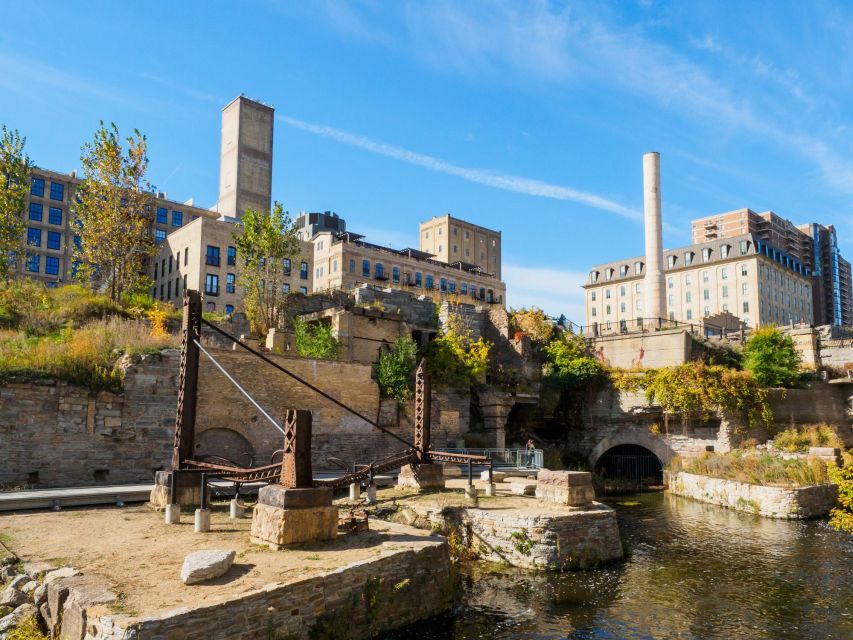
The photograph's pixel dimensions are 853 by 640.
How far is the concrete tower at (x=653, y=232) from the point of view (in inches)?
1614

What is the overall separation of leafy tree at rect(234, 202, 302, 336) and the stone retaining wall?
18.0m

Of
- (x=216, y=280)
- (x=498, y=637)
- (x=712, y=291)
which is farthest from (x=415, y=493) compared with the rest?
(x=712, y=291)

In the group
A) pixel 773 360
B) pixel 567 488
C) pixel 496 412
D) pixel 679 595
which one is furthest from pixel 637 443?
pixel 679 595

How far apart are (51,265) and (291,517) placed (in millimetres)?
58871

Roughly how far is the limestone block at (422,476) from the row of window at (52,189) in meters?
55.4

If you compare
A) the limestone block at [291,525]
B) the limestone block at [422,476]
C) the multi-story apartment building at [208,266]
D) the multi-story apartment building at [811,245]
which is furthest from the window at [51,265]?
the multi-story apartment building at [811,245]

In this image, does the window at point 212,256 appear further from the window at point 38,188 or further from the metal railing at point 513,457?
the metal railing at point 513,457

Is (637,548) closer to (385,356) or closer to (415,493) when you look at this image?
(415,493)

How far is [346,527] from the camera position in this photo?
1058 centimetres

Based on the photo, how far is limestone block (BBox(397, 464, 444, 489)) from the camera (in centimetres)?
1605

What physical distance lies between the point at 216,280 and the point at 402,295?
63.0 feet

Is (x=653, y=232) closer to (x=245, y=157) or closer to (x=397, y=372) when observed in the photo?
(x=397, y=372)

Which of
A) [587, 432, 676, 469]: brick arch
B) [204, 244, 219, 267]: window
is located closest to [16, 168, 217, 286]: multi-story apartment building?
[204, 244, 219, 267]: window

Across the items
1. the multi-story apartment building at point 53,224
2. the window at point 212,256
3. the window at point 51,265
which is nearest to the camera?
the window at point 212,256
